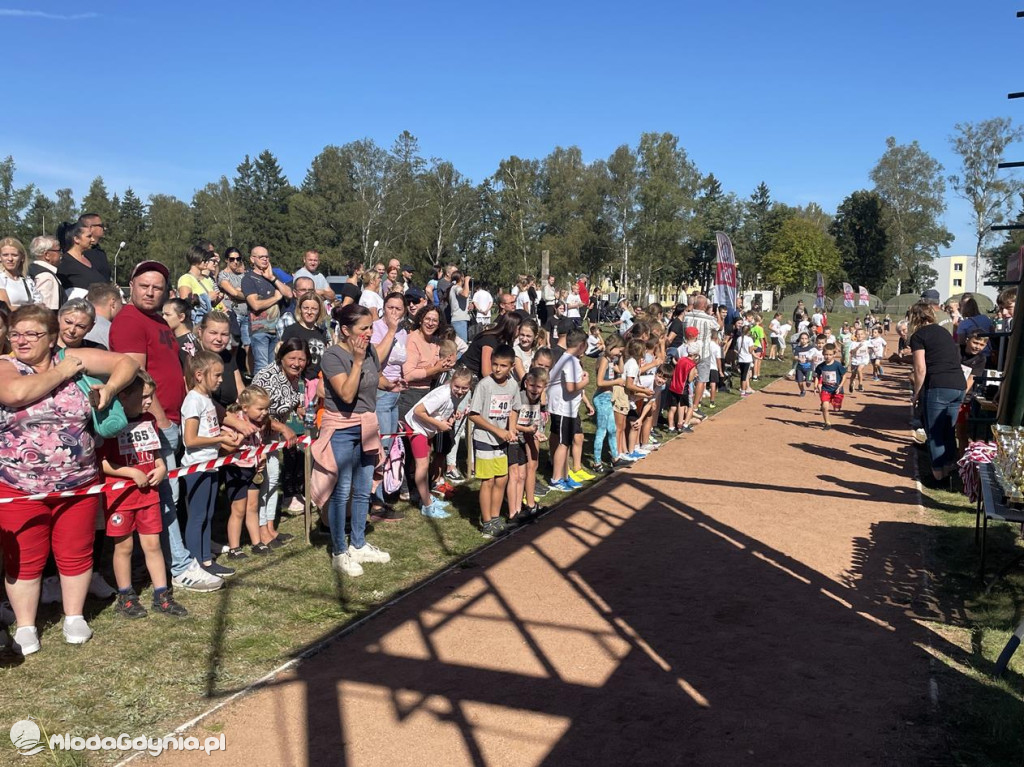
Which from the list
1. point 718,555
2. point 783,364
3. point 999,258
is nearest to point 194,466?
point 718,555

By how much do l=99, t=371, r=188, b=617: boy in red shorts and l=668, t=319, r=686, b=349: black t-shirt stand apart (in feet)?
36.6

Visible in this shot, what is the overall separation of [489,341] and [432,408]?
3.16 feet

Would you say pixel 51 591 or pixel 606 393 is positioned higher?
pixel 606 393

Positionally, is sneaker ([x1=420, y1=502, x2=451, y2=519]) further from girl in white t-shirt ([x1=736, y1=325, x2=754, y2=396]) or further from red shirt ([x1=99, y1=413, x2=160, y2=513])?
girl in white t-shirt ([x1=736, y1=325, x2=754, y2=396])


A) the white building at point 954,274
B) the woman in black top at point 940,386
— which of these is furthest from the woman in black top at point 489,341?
the white building at point 954,274

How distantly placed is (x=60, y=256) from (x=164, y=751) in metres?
5.72

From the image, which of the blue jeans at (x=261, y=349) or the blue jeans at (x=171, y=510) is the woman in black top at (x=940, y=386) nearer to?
the blue jeans at (x=261, y=349)

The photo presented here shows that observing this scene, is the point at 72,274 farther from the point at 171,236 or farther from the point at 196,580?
the point at 171,236

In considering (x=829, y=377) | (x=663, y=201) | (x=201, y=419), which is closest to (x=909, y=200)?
(x=663, y=201)

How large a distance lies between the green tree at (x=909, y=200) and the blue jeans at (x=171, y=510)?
258ft

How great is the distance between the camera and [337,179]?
70562mm

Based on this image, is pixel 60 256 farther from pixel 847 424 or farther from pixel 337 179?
pixel 337 179

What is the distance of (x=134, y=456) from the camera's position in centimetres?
534

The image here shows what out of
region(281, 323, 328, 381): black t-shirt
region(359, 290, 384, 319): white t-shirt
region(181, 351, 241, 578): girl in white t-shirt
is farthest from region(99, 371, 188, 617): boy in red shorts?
region(359, 290, 384, 319): white t-shirt
